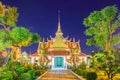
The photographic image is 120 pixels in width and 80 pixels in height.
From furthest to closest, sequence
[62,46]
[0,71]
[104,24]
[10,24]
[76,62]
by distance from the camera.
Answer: [62,46]
[76,62]
[104,24]
[10,24]
[0,71]

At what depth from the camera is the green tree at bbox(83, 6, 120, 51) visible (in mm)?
15141

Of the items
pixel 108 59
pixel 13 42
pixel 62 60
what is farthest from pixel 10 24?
pixel 62 60

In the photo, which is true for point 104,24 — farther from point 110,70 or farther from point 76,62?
point 76,62

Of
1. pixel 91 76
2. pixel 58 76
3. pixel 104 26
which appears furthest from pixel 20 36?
pixel 104 26

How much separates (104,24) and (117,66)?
399cm

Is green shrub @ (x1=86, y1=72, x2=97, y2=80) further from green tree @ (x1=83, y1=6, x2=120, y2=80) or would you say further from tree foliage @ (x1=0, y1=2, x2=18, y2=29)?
tree foliage @ (x1=0, y1=2, x2=18, y2=29)

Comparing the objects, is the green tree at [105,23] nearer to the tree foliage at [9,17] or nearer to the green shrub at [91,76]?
the green shrub at [91,76]

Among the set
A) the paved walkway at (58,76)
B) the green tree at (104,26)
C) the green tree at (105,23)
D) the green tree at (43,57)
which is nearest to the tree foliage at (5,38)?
the paved walkway at (58,76)

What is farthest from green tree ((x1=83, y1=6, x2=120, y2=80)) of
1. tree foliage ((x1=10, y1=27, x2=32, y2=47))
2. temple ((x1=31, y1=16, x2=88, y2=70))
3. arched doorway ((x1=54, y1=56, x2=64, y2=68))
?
arched doorway ((x1=54, y1=56, x2=64, y2=68))

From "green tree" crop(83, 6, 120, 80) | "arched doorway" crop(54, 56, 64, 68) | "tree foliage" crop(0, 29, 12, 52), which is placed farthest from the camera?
"arched doorway" crop(54, 56, 64, 68)

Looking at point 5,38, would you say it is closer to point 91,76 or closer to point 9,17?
point 9,17

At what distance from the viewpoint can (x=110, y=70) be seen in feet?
38.8

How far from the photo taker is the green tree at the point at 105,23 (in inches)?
596

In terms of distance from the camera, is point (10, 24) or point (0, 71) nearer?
point (0, 71)
